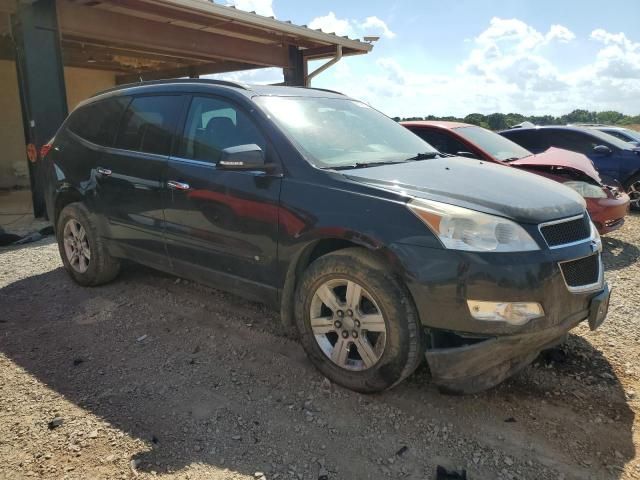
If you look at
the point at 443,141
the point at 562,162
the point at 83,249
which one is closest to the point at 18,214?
the point at 83,249

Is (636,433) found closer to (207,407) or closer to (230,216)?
(207,407)

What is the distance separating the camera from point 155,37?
9.73m

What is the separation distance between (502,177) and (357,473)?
203 centimetres

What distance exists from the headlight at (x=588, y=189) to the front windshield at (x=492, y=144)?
932mm

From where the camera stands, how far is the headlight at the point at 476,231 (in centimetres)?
260

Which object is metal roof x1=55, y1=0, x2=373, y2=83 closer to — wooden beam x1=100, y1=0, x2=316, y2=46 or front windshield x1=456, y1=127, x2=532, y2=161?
wooden beam x1=100, y1=0, x2=316, y2=46

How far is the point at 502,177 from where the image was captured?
3311mm

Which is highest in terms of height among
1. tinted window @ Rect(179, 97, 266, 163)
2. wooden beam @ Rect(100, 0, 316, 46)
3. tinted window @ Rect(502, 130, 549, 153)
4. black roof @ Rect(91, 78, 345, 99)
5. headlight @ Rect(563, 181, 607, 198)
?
wooden beam @ Rect(100, 0, 316, 46)

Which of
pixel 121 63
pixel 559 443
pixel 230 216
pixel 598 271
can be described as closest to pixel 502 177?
pixel 598 271

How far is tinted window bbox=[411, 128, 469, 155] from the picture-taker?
6844 mm

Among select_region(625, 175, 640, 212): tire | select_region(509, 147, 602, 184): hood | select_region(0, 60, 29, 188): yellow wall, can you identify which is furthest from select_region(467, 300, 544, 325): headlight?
select_region(0, 60, 29, 188): yellow wall

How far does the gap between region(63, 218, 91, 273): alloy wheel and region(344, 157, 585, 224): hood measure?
9.87 feet

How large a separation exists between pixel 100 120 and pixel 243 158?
2.34 metres

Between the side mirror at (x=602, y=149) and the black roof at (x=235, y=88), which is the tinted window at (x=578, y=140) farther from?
the black roof at (x=235, y=88)
